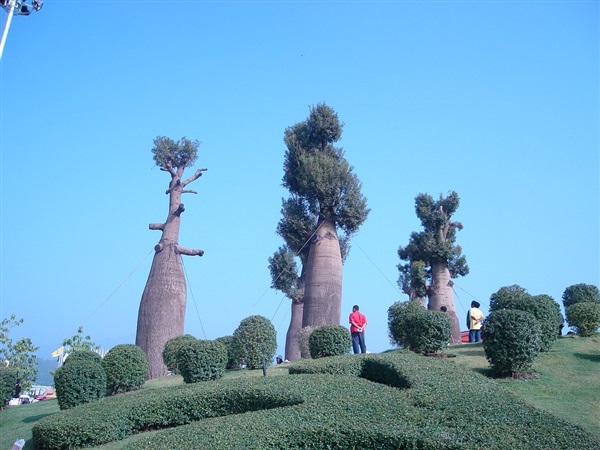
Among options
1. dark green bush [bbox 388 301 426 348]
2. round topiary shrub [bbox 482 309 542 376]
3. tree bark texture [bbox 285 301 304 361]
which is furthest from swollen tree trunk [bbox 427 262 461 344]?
round topiary shrub [bbox 482 309 542 376]

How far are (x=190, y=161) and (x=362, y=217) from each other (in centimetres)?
654

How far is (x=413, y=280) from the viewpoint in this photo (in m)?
22.7

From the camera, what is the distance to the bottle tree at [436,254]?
22.5 metres

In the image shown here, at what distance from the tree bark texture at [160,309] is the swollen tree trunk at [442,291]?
9825mm

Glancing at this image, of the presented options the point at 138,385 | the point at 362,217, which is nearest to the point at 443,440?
the point at 138,385

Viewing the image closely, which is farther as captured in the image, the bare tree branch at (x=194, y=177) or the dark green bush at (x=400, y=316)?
the bare tree branch at (x=194, y=177)

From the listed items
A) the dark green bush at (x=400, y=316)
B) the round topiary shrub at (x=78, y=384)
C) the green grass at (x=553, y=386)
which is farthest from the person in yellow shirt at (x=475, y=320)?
the round topiary shrub at (x=78, y=384)

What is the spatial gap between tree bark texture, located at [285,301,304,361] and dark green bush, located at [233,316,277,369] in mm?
9325

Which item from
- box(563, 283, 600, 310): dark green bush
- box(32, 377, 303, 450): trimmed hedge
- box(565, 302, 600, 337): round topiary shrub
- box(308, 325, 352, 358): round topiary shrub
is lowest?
box(32, 377, 303, 450): trimmed hedge

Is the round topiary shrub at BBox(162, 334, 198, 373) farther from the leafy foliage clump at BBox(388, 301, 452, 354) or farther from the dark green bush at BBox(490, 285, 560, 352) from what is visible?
the dark green bush at BBox(490, 285, 560, 352)

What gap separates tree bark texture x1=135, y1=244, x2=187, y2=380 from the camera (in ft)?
57.9

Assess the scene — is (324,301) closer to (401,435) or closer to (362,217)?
(362,217)

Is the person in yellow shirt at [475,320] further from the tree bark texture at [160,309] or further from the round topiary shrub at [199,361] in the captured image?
the tree bark texture at [160,309]

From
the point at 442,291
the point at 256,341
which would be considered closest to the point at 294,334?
the point at 442,291
